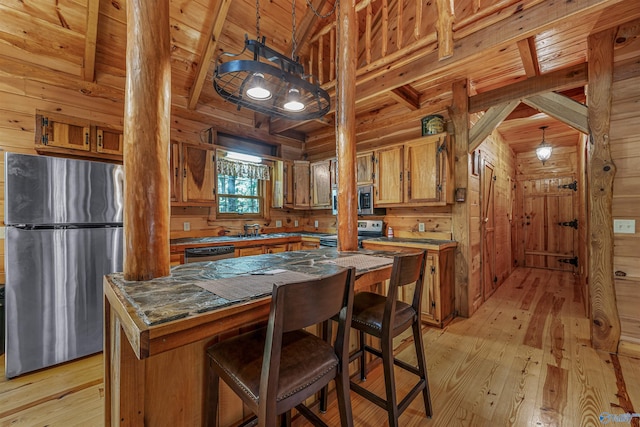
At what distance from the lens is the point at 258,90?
68.1 inches

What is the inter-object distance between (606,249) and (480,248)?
1.30m

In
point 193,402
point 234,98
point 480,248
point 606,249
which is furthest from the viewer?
point 480,248

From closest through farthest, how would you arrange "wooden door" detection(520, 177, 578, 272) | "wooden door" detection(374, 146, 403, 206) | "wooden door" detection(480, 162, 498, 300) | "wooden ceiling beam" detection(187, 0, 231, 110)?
"wooden ceiling beam" detection(187, 0, 231, 110)
"wooden door" detection(374, 146, 403, 206)
"wooden door" detection(480, 162, 498, 300)
"wooden door" detection(520, 177, 578, 272)

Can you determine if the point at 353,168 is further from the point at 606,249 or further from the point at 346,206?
the point at 606,249

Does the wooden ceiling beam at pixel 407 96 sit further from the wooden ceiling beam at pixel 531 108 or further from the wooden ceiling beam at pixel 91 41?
the wooden ceiling beam at pixel 91 41

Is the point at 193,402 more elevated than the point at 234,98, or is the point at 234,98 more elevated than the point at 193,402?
the point at 234,98

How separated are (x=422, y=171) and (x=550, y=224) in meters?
4.26

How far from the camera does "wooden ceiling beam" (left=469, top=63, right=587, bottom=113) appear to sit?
102 inches

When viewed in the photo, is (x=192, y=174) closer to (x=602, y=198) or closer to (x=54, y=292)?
(x=54, y=292)

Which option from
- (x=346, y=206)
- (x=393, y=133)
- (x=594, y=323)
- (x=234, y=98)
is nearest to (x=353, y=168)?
(x=346, y=206)

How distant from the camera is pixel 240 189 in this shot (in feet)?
14.3

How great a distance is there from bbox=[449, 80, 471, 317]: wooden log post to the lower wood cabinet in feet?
0.30

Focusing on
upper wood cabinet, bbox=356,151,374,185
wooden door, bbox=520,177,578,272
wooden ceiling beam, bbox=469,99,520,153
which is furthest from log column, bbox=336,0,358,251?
wooden door, bbox=520,177,578,272

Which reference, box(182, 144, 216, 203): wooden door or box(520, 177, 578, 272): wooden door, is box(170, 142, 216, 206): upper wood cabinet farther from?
box(520, 177, 578, 272): wooden door
